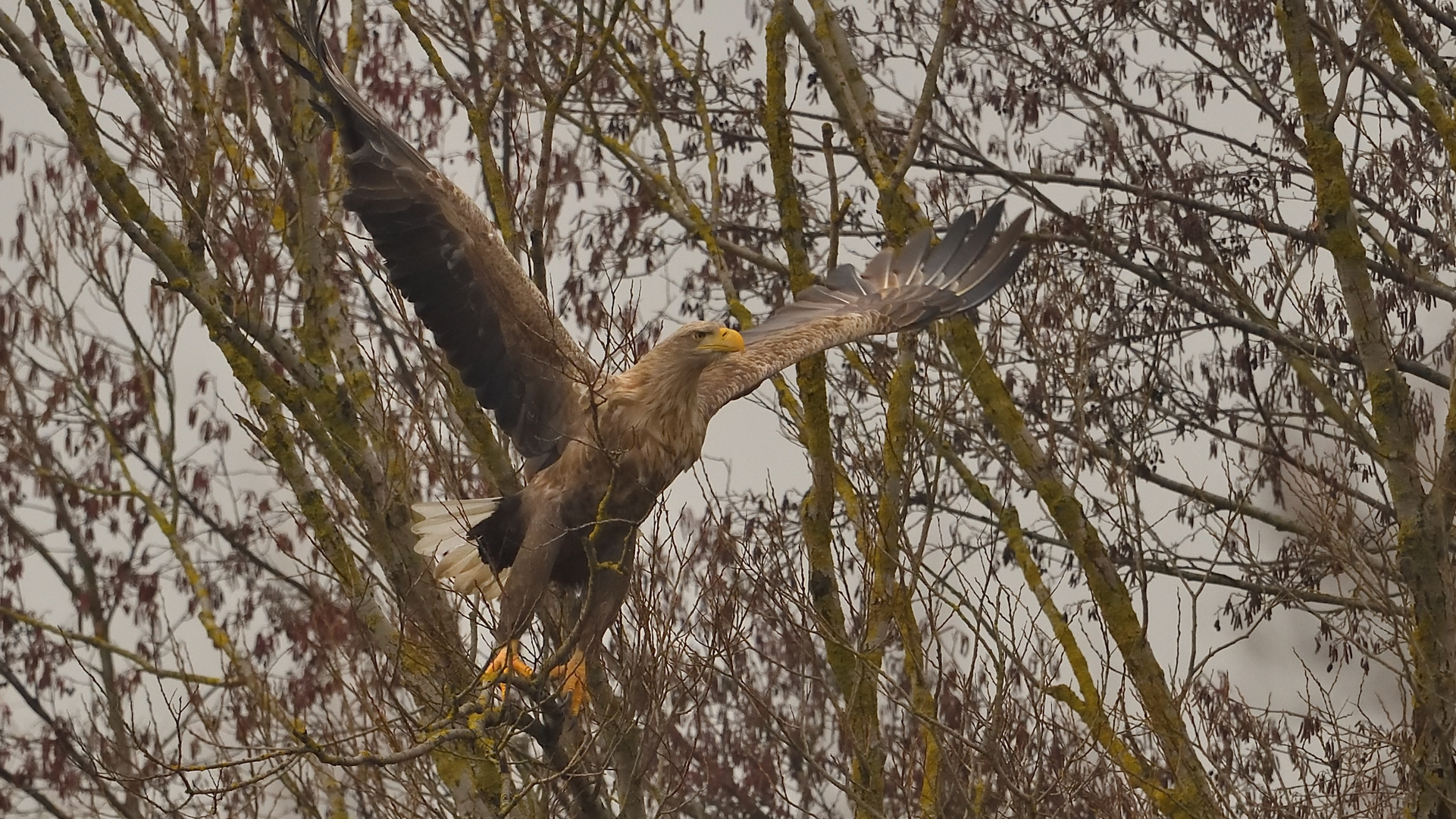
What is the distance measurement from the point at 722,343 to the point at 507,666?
182 cm

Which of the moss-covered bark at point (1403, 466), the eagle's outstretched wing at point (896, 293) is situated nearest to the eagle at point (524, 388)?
the eagle's outstretched wing at point (896, 293)

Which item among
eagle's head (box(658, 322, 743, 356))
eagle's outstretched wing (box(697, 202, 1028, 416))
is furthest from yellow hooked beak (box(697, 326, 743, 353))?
eagle's outstretched wing (box(697, 202, 1028, 416))

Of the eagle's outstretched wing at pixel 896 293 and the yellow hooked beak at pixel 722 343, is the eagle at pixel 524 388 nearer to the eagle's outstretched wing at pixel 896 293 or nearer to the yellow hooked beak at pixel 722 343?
the yellow hooked beak at pixel 722 343

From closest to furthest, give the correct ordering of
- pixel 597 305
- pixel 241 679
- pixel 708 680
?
pixel 708 680, pixel 241 679, pixel 597 305

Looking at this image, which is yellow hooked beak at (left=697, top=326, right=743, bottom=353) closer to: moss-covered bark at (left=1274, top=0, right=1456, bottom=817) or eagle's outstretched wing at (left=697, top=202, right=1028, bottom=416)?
eagle's outstretched wing at (left=697, top=202, right=1028, bottom=416)

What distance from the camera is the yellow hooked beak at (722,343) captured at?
19.0ft

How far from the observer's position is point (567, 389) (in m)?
6.24

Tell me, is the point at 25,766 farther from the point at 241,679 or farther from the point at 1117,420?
the point at 1117,420

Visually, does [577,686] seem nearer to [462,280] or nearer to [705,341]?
[705,341]

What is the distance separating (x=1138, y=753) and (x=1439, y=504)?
Result: 1.68m

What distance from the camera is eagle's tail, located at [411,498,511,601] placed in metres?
6.06

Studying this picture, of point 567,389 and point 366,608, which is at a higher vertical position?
Result: point 567,389

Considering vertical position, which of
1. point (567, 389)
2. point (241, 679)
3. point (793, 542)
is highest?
point (793, 542)

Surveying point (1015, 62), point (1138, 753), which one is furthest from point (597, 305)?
point (1138, 753)
